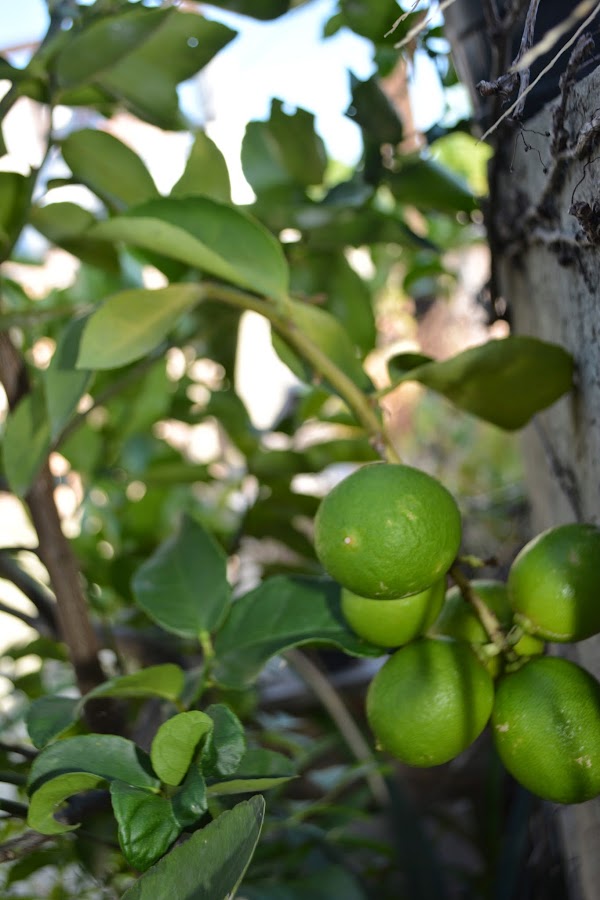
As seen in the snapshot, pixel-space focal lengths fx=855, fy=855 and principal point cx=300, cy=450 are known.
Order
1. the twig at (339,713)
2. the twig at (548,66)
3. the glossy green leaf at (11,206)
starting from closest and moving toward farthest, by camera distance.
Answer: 1. the twig at (548,66)
2. the glossy green leaf at (11,206)
3. the twig at (339,713)

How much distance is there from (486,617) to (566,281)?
14cm

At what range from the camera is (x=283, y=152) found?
21.2 inches

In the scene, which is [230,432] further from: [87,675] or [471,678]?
[471,678]

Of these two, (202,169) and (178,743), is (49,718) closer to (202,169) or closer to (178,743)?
(178,743)

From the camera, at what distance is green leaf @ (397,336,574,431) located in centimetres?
35

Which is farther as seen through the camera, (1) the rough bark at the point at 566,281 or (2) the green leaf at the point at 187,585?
(2) the green leaf at the point at 187,585

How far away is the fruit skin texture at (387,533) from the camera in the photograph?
29cm

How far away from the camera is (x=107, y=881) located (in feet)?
1.32

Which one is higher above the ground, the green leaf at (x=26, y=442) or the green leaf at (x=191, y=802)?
the green leaf at (x=191, y=802)

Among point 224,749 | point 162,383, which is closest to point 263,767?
point 224,749

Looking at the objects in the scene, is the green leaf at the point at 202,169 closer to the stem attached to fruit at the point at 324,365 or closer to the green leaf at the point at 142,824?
the stem attached to fruit at the point at 324,365

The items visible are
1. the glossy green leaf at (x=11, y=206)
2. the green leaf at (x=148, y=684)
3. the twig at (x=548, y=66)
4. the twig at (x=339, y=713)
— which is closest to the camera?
the twig at (x=548, y=66)

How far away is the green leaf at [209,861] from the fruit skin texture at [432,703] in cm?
7

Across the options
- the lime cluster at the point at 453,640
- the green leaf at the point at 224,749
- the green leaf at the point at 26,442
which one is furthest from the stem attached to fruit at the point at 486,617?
the green leaf at the point at 26,442
